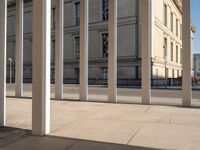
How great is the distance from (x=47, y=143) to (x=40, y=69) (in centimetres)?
204

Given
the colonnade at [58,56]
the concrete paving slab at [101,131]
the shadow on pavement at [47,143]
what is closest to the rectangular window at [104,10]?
the colonnade at [58,56]

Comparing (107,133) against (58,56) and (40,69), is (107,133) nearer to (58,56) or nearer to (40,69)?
(40,69)

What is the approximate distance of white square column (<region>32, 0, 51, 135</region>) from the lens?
6566mm

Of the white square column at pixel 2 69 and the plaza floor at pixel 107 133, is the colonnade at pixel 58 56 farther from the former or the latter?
the plaza floor at pixel 107 133

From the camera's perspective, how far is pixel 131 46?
3909 centimetres

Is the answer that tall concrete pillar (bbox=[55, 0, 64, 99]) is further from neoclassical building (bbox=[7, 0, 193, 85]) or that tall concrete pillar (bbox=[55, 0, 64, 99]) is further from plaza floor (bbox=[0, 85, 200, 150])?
neoclassical building (bbox=[7, 0, 193, 85])

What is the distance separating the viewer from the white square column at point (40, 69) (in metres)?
6.57

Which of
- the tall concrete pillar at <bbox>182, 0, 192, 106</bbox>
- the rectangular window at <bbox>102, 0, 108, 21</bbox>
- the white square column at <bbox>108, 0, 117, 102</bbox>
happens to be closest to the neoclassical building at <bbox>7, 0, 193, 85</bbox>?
the rectangular window at <bbox>102, 0, 108, 21</bbox>

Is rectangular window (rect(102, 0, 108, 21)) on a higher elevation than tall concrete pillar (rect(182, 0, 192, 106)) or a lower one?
higher

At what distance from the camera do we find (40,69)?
6566 mm

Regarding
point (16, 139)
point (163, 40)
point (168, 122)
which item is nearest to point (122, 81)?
point (163, 40)

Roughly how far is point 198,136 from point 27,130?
16.0 feet

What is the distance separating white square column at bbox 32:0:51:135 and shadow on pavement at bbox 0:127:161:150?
428 mm

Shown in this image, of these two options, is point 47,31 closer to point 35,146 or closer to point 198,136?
point 35,146
